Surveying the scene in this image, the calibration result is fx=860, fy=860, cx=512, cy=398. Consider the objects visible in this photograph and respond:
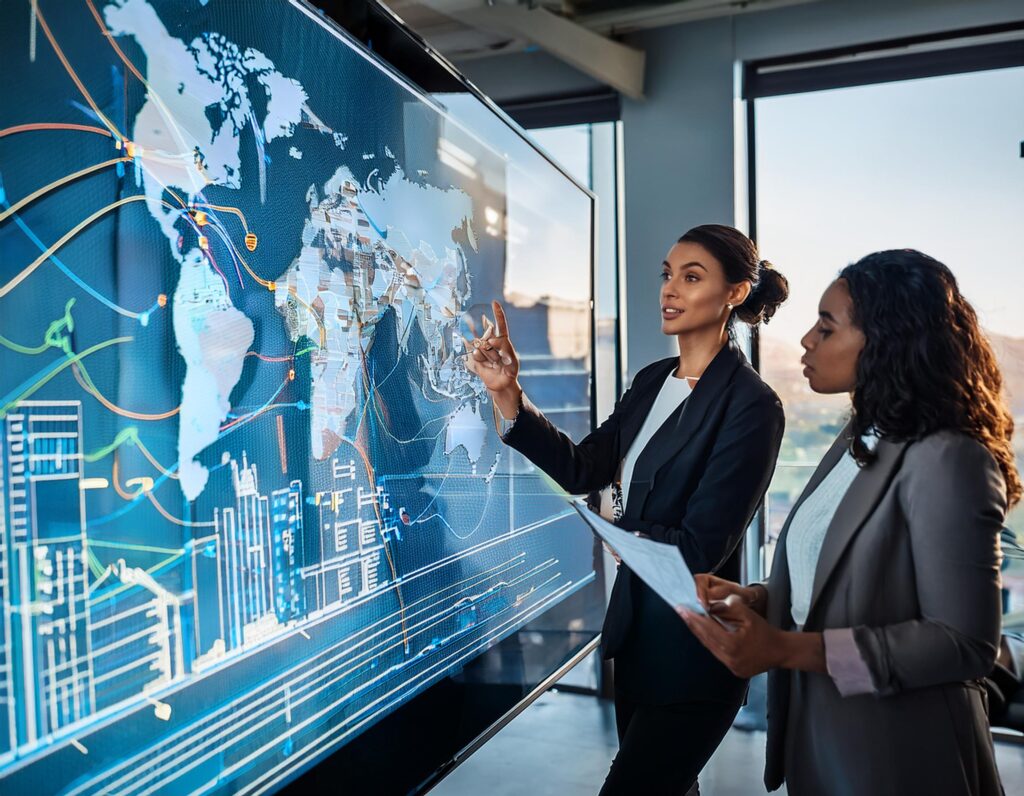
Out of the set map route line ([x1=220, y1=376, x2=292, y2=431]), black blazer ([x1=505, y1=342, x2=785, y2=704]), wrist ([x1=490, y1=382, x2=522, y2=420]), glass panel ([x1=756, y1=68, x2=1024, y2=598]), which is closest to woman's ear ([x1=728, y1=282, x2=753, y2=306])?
black blazer ([x1=505, y1=342, x2=785, y2=704])

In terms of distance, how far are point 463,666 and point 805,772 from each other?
85 cm

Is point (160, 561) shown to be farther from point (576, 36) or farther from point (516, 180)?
point (576, 36)

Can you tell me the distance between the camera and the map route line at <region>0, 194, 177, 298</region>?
0.88 meters

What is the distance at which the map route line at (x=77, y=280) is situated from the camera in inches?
35.2

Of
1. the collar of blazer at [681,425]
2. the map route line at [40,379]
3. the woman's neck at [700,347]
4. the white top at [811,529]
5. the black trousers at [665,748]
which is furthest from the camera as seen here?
the woman's neck at [700,347]

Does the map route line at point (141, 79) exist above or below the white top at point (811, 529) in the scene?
above

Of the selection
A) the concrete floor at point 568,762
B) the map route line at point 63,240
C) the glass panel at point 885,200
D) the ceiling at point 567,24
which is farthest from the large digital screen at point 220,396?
the glass panel at point 885,200

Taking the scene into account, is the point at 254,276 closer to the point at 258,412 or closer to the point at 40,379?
the point at 258,412

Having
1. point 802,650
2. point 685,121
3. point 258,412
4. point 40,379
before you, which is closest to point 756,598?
point 802,650

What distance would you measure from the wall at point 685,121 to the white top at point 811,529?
2.45 meters

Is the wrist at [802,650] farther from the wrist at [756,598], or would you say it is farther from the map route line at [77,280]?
the map route line at [77,280]

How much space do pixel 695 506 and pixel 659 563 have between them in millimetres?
604

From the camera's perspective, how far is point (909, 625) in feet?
3.78

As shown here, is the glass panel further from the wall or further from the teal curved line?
the teal curved line
